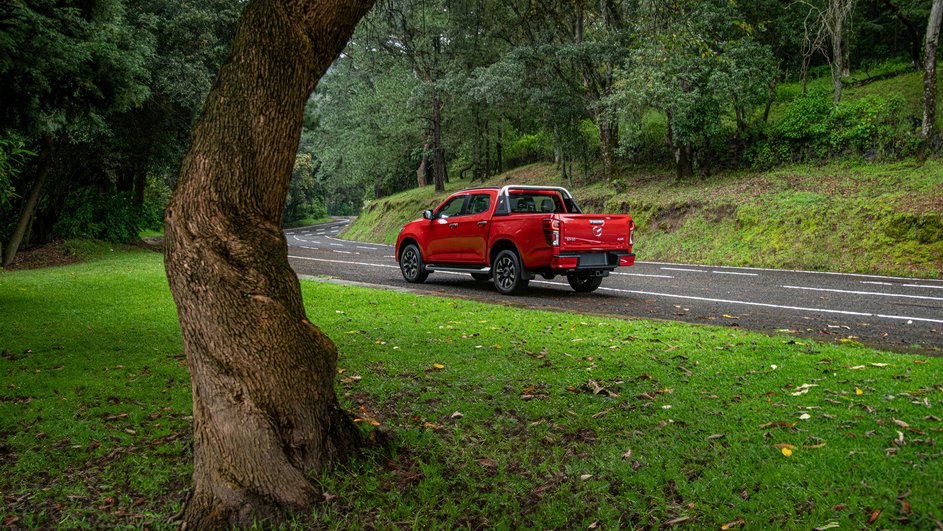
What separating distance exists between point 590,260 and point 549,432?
7.02 metres

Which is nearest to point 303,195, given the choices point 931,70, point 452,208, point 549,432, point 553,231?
point 452,208

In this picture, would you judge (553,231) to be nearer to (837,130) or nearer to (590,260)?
(590,260)

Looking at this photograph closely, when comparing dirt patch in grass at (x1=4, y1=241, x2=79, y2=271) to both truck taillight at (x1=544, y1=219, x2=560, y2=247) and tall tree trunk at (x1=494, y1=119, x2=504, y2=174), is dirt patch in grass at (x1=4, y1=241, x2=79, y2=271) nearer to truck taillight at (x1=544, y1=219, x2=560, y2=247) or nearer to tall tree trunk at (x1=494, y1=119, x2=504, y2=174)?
truck taillight at (x1=544, y1=219, x2=560, y2=247)

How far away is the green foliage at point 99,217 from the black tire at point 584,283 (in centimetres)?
1927

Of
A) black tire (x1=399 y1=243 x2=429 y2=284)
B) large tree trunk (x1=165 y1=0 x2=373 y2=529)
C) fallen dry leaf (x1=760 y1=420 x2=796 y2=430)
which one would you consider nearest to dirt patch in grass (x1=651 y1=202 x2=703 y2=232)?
black tire (x1=399 y1=243 x2=429 y2=284)

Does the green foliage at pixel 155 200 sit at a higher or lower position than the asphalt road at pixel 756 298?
higher

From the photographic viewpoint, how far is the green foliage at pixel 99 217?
22.8 metres

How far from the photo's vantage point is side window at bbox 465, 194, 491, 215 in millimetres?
12903

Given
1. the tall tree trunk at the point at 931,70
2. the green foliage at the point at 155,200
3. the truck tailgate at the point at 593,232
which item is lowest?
the truck tailgate at the point at 593,232

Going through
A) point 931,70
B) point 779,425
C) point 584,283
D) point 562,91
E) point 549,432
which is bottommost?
point 549,432

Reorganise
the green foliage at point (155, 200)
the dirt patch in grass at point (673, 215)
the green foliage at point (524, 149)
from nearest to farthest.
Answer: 1. the dirt patch in grass at point (673, 215)
2. the green foliage at point (155, 200)
3. the green foliage at point (524, 149)

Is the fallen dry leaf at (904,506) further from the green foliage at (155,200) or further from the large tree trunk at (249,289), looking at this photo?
the green foliage at (155,200)

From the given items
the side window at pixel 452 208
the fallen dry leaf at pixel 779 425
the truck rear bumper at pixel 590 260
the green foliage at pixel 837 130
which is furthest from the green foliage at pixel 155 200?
the fallen dry leaf at pixel 779 425

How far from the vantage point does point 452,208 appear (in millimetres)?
14172
